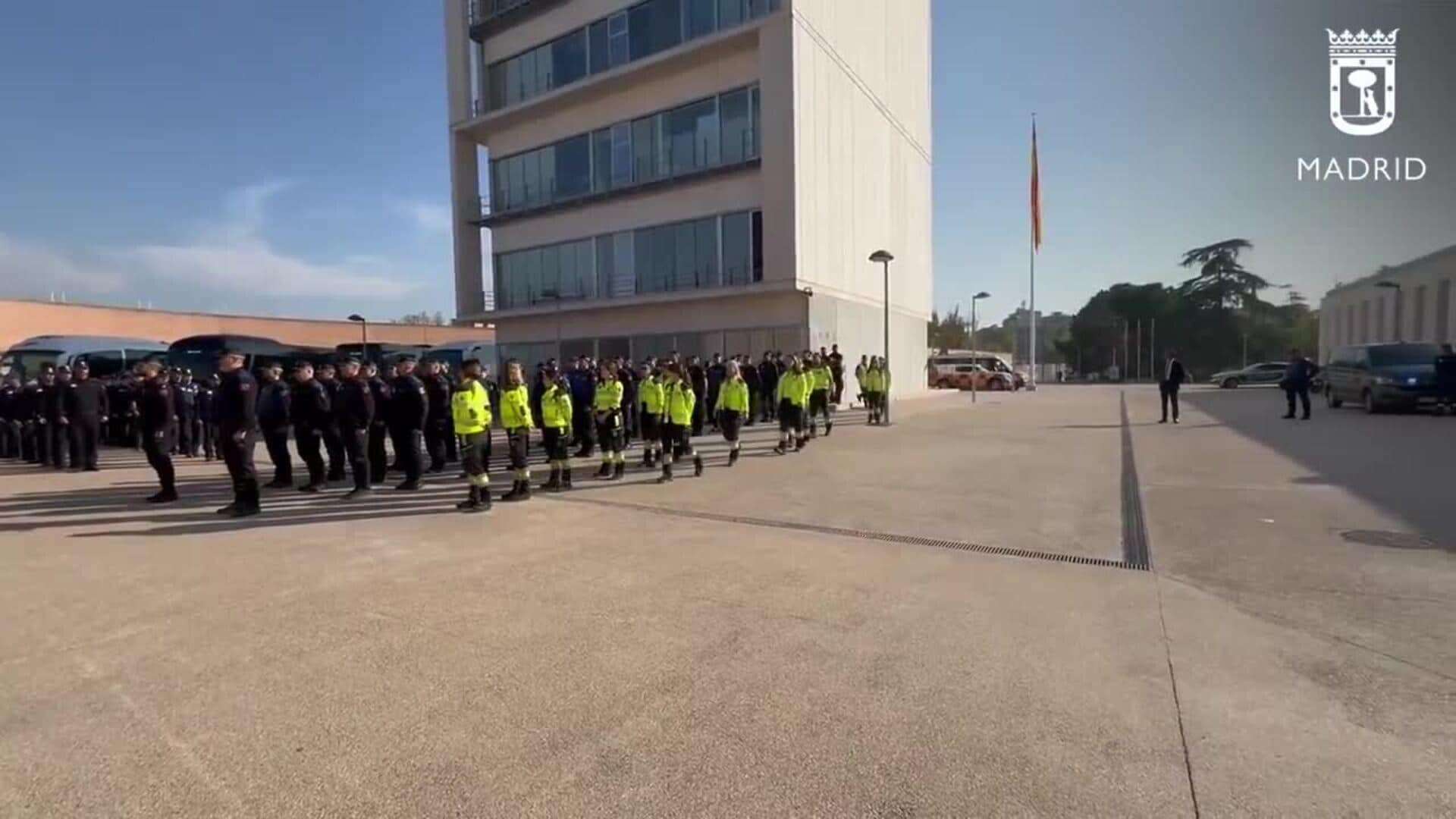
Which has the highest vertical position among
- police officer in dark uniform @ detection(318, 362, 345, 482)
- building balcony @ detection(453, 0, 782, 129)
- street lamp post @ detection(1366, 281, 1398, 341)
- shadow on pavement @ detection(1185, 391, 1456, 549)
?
building balcony @ detection(453, 0, 782, 129)

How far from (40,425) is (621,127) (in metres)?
23.3

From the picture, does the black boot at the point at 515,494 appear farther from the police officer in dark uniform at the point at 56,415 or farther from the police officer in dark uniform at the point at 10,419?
the police officer in dark uniform at the point at 10,419

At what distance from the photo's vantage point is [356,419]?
10445 mm

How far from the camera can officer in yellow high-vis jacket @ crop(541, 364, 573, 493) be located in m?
10.6

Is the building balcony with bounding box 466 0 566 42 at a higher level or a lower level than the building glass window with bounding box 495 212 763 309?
higher

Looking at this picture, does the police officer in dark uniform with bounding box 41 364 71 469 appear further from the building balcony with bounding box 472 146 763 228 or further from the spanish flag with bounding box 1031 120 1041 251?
the spanish flag with bounding box 1031 120 1041 251

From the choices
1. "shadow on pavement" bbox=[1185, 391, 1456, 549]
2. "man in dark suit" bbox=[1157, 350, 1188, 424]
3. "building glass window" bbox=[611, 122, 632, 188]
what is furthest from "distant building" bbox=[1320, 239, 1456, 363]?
"building glass window" bbox=[611, 122, 632, 188]

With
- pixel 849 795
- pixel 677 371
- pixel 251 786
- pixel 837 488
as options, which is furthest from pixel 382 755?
pixel 677 371

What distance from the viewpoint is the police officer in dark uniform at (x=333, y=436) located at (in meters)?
10.9

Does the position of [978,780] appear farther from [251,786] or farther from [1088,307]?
[1088,307]

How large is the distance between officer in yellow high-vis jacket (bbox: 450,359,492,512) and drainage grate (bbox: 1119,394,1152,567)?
7067 mm

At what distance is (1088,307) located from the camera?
83750mm

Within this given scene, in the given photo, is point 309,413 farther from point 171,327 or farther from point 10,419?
point 171,327

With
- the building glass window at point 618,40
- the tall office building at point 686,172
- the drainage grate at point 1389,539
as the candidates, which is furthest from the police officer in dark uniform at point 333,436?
the building glass window at point 618,40
